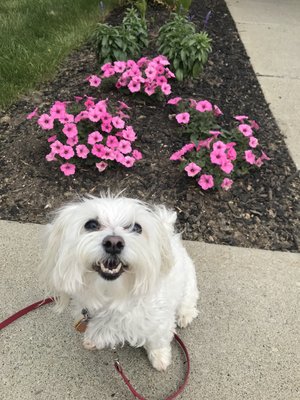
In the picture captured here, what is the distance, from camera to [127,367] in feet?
8.72

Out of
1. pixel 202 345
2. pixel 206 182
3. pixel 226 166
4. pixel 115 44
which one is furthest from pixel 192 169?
pixel 115 44

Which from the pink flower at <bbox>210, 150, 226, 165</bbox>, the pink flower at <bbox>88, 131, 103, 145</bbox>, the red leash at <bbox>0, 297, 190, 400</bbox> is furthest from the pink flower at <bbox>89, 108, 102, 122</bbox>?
the red leash at <bbox>0, 297, 190, 400</bbox>

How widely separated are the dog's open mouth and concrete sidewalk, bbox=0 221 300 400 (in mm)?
970

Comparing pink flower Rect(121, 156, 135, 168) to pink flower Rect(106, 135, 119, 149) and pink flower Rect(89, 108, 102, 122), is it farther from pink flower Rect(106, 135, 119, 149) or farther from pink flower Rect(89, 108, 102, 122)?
pink flower Rect(89, 108, 102, 122)

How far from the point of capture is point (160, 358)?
2.60 metres

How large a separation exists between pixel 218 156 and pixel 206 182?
0.24 metres

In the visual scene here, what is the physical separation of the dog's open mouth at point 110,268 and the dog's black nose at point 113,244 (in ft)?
0.17

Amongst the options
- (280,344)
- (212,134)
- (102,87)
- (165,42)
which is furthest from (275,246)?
(165,42)

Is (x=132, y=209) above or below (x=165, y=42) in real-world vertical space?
above

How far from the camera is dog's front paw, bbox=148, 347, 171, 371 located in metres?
2.59

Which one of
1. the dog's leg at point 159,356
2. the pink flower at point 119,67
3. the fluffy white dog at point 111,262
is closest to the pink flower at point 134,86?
the pink flower at point 119,67

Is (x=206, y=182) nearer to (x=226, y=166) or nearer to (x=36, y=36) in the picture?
(x=226, y=166)

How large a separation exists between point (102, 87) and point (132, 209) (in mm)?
3040

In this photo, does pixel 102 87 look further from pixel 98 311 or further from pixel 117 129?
pixel 98 311
